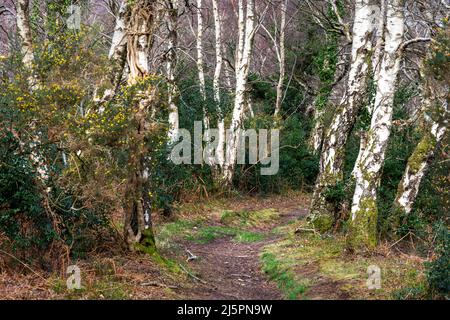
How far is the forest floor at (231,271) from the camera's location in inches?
306

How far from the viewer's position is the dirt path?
9102mm

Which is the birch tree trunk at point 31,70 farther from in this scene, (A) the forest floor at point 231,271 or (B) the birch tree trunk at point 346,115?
(B) the birch tree trunk at point 346,115

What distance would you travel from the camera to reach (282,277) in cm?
998

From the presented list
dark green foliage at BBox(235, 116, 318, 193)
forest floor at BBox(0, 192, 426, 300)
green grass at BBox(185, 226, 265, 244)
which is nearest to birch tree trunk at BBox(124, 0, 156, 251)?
forest floor at BBox(0, 192, 426, 300)

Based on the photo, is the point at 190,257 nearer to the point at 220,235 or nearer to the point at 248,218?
the point at 220,235

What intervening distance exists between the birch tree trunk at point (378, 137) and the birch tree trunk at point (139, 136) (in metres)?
3.90

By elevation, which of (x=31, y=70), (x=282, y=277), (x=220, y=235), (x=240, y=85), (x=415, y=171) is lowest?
(x=220, y=235)

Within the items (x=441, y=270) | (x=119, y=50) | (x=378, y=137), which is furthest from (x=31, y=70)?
(x=441, y=270)

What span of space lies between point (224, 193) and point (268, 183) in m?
3.28

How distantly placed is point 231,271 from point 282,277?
136 cm

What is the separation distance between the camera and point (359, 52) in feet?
41.0

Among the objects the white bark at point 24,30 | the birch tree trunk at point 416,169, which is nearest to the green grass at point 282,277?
the birch tree trunk at point 416,169

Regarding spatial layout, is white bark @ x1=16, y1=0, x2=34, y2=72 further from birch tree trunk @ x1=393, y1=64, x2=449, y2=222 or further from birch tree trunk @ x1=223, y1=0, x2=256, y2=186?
birch tree trunk @ x1=223, y1=0, x2=256, y2=186

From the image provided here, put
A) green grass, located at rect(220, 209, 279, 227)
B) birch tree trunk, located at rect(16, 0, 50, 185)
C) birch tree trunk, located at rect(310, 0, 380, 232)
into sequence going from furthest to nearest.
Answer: green grass, located at rect(220, 209, 279, 227) → birch tree trunk, located at rect(310, 0, 380, 232) → birch tree trunk, located at rect(16, 0, 50, 185)
